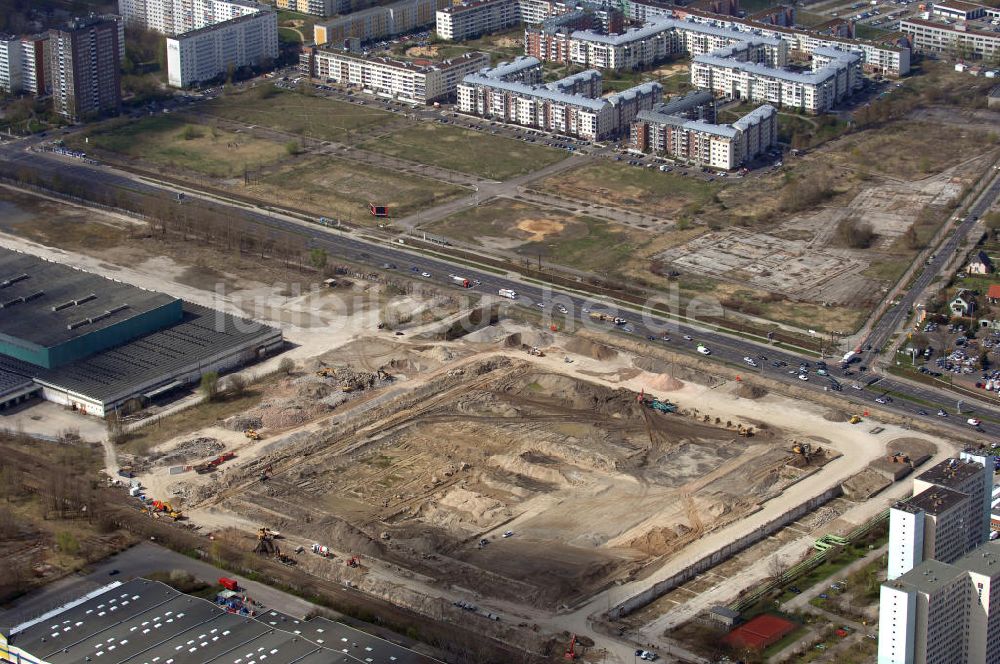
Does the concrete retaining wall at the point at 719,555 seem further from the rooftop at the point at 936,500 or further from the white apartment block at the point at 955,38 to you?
the white apartment block at the point at 955,38

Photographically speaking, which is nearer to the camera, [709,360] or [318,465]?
[318,465]

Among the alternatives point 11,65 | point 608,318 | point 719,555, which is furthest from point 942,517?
point 11,65

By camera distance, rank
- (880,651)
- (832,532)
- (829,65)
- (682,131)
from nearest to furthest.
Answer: (880,651) < (832,532) < (682,131) < (829,65)

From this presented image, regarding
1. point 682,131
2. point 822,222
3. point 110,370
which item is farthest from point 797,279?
point 110,370

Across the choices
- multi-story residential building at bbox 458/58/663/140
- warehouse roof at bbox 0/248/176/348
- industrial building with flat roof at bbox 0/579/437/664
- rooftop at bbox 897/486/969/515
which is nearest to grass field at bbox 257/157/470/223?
multi-story residential building at bbox 458/58/663/140

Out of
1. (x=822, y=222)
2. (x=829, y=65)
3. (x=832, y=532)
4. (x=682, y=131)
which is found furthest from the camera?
(x=829, y=65)

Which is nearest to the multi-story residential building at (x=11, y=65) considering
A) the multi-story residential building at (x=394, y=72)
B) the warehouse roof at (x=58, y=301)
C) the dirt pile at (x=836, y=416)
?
the multi-story residential building at (x=394, y=72)

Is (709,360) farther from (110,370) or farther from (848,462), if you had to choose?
(110,370)
